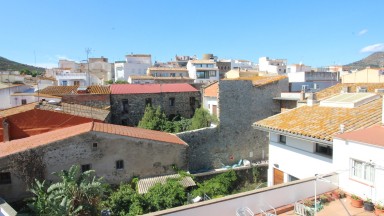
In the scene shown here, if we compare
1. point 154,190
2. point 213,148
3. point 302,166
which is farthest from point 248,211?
point 213,148

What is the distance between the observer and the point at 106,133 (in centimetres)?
1617

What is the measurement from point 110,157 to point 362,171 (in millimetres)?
13444

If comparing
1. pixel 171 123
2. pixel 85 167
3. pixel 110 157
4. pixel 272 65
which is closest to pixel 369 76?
pixel 171 123

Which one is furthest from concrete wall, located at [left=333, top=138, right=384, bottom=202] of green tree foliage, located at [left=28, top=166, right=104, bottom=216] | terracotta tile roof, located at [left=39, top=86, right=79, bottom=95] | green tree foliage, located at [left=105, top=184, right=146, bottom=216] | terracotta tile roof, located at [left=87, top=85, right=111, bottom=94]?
terracotta tile roof, located at [left=39, top=86, right=79, bottom=95]

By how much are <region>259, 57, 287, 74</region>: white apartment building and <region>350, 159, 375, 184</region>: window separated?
68163mm

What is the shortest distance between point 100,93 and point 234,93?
44.6 ft

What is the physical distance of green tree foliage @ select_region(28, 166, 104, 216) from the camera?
39.2ft

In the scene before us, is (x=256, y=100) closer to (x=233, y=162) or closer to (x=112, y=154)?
(x=233, y=162)

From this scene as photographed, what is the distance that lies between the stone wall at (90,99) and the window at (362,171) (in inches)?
909

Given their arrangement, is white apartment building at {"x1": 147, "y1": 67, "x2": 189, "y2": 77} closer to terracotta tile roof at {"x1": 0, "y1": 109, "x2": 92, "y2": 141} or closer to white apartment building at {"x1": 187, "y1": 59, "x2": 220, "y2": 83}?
white apartment building at {"x1": 187, "y1": 59, "x2": 220, "y2": 83}

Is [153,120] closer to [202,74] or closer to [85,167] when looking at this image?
[85,167]

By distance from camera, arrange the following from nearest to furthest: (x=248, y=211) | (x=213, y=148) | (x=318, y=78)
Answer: (x=248, y=211) → (x=213, y=148) → (x=318, y=78)

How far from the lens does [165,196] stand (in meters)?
15.1

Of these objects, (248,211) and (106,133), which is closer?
(248,211)
